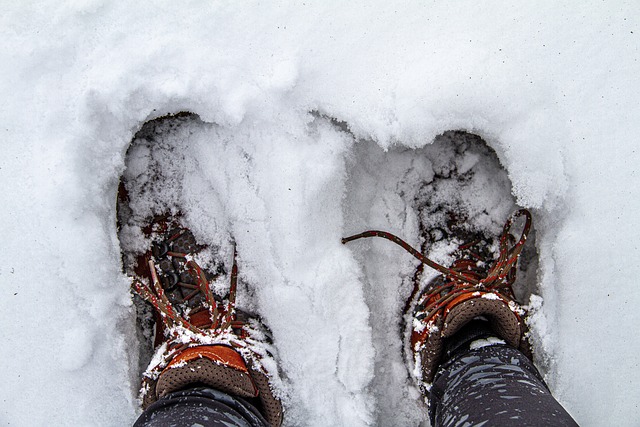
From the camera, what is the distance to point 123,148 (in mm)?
1103

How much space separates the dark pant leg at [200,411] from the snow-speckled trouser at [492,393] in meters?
0.38

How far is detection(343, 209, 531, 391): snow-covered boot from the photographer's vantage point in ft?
3.43

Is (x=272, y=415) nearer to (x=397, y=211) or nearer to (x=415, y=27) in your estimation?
(x=397, y=211)

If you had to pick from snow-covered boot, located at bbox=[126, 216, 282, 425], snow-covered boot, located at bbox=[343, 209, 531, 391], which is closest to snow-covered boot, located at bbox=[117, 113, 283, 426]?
snow-covered boot, located at bbox=[126, 216, 282, 425]

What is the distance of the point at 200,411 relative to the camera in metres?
0.92

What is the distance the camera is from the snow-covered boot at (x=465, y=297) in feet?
3.43

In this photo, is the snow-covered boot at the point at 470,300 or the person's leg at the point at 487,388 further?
the snow-covered boot at the point at 470,300

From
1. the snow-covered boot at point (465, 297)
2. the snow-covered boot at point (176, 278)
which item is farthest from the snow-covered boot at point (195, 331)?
the snow-covered boot at point (465, 297)

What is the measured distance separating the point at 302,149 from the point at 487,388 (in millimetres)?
607

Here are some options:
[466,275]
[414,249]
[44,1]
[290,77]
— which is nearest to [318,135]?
[290,77]

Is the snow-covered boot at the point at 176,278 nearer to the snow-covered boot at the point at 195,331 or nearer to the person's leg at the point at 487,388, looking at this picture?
the snow-covered boot at the point at 195,331

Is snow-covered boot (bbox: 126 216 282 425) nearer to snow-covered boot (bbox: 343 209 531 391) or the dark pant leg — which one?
the dark pant leg

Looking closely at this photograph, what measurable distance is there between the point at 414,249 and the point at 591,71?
0.56 meters

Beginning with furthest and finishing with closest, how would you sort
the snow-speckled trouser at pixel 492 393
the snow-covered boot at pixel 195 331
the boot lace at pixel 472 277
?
the boot lace at pixel 472 277 → the snow-covered boot at pixel 195 331 → the snow-speckled trouser at pixel 492 393
